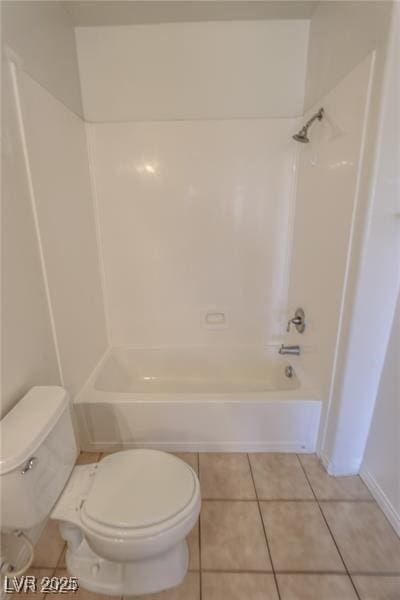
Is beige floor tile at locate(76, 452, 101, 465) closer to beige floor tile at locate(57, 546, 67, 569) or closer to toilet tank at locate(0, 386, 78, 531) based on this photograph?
beige floor tile at locate(57, 546, 67, 569)

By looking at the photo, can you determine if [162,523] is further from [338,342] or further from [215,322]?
[215,322]

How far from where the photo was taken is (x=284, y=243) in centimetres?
204

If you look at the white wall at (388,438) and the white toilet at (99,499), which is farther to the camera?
the white wall at (388,438)

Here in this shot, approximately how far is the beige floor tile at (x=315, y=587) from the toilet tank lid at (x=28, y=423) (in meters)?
1.03

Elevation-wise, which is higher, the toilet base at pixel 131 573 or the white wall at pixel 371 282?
the white wall at pixel 371 282

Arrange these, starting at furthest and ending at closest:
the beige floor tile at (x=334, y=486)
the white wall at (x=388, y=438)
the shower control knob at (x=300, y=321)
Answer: the shower control knob at (x=300, y=321) → the beige floor tile at (x=334, y=486) → the white wall at (x=388, y=438)

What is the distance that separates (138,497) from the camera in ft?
3.26

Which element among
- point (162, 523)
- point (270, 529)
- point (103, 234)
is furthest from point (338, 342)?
point (103, 234)

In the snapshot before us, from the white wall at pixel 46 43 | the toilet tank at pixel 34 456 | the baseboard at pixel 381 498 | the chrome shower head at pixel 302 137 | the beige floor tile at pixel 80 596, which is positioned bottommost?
the beige floor tile at pixel 80 596

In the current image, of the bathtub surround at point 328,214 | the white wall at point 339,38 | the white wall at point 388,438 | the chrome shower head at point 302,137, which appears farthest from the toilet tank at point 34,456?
the white wall at point 339,38

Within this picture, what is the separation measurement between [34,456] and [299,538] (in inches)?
44.0

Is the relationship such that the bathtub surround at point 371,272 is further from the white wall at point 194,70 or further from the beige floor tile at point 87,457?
the beige floor tile at point 87,457

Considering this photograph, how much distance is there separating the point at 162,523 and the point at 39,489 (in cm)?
41

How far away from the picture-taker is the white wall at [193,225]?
189 cm
